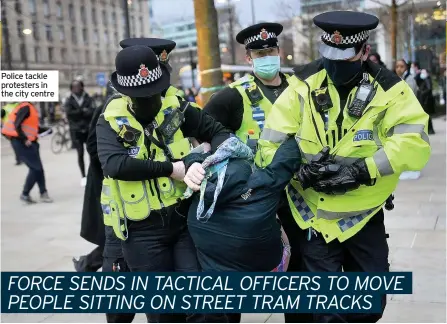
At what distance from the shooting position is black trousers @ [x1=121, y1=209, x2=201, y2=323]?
3502 mm

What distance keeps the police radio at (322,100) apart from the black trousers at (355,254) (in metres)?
0.63

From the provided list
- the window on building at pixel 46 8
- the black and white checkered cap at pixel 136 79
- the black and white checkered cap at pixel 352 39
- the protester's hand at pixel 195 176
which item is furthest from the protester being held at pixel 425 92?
the window on building at pixel 46 8

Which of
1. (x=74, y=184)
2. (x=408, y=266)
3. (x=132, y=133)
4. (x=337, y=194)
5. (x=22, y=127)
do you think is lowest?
(x=74, y=184)

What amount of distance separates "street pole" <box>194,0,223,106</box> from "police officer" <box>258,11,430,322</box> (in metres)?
2.24

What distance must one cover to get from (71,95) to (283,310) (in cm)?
958

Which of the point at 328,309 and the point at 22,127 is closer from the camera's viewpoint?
the point at 328,309

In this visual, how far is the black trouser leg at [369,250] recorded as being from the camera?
3.26 meters

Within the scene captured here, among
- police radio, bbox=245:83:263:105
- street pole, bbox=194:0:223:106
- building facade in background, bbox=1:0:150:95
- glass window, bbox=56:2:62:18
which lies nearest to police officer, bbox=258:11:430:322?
police radio, bbox=245:83:263:105

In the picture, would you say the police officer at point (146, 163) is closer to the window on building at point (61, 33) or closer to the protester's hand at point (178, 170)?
the protester's hand at point (178, 170)

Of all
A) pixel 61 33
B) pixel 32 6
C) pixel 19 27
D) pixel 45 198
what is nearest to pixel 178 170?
pixel 45 198

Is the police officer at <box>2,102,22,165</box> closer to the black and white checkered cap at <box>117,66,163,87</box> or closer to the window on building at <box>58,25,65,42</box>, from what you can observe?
the black and white checkered cap at <box>117,66,163,87</box>

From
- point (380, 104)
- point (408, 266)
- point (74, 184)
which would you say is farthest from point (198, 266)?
point (74, 184)

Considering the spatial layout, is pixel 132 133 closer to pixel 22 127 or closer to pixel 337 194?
pixel 337 194

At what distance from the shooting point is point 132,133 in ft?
11.1
